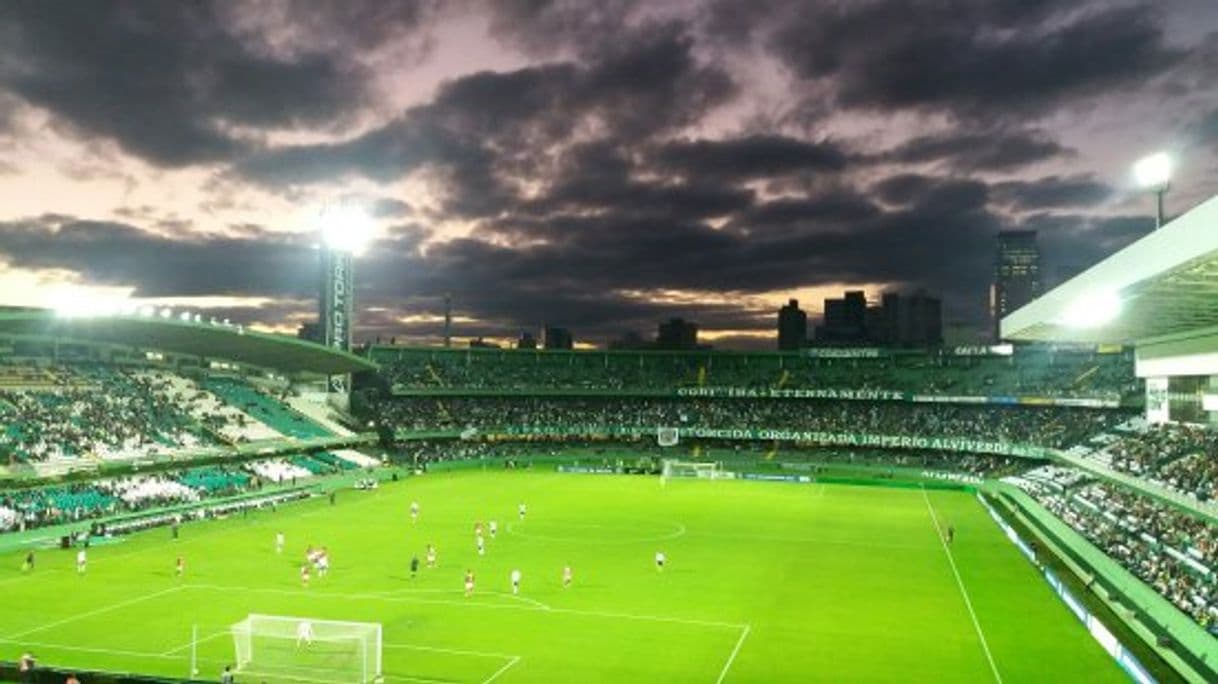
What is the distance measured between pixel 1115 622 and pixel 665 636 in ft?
53.4

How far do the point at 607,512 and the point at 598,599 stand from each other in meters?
27.4

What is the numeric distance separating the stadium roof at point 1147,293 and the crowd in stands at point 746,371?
1980 inches

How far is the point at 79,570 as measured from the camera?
43625 mm

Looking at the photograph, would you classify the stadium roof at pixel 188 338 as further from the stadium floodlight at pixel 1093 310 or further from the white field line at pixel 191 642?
the stadium floodlight at pixel 1093 310

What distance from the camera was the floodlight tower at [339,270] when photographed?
308 ft

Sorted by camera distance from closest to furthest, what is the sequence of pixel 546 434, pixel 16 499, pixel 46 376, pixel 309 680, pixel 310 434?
pixel 309 680 → pixel 16 499 → pixel 46 376 → pixel 310 434 → pixel 546 434

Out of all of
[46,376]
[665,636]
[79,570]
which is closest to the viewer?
[665,636]

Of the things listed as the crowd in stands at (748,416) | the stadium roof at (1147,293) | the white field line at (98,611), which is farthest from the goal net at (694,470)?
the white field line at (98,611)

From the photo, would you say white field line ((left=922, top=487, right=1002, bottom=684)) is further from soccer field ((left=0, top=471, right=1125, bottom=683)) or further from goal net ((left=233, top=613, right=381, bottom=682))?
goal net ((left=233, top=613, right=381, bottom=682))

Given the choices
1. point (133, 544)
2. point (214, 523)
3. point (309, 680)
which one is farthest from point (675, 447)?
point (309, 680)

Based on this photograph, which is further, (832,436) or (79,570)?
(832,436)

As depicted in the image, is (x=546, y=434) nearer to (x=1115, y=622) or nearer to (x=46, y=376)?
(x=46, y=376)

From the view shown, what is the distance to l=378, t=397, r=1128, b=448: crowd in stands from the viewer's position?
93.4 m

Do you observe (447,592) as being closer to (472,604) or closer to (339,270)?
(472,604)
